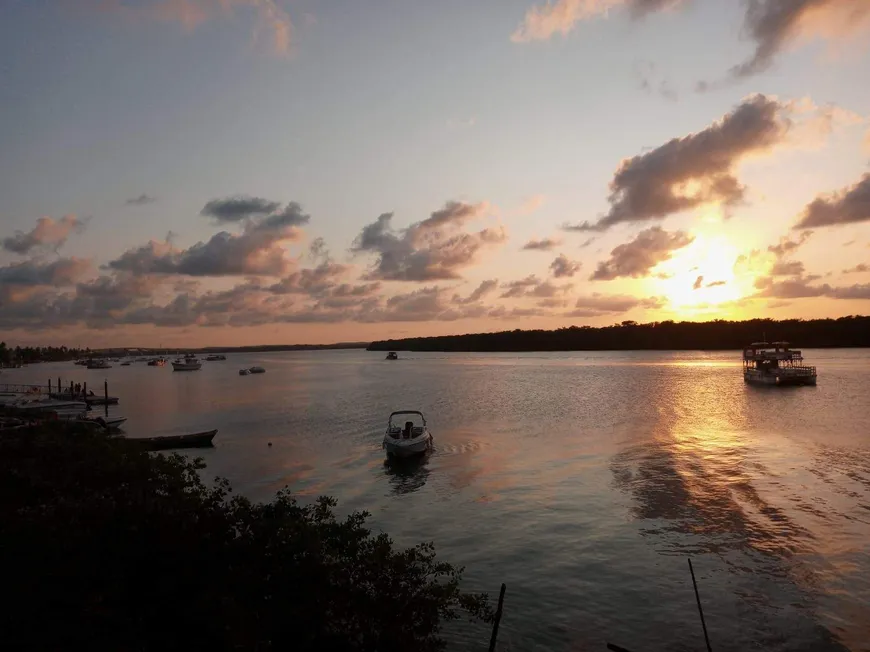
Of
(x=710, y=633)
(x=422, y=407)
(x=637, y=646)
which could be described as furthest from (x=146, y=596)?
(x=422, y=407)

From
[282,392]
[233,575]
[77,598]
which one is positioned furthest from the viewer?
[282,392]

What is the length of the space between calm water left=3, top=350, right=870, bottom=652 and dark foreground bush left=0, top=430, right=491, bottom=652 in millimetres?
6067

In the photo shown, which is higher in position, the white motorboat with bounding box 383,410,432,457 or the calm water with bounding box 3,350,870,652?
the white motorboat with bounding box 383,410,432,457

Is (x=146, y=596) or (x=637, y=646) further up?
(x=146, y=596)

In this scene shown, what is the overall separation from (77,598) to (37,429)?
28.3 m

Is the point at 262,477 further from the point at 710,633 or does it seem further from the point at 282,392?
the point at 282,392

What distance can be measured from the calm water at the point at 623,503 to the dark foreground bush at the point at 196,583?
6067 mm

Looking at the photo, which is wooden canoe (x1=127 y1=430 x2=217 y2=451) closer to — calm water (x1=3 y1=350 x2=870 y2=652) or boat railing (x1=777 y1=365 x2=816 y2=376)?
calm water (x1=3 y1=350 x2=870 y2=652)

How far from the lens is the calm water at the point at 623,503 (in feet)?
61.7

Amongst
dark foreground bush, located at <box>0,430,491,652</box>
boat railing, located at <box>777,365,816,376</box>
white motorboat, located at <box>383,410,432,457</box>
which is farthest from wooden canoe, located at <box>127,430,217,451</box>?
boat railing, located at <box>777,365,816,376</box>

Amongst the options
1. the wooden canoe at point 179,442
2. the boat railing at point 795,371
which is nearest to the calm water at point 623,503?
the wooden canoe at point 179,442

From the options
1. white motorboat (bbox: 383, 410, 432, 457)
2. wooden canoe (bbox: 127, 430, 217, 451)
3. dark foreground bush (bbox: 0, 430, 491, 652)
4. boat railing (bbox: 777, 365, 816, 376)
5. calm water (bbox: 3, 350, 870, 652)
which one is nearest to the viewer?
dark foreground bush (bbox: 0, 430, 491, 652)

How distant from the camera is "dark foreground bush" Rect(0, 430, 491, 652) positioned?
35.5ft

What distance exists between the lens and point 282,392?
368 feet
